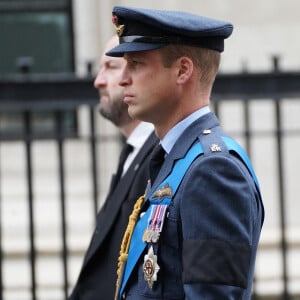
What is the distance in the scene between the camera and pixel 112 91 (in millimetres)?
4207

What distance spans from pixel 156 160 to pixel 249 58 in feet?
15.4

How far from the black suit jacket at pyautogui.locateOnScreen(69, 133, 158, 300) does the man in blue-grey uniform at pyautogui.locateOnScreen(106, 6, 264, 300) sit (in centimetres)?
86

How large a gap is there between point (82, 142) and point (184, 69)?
493cm

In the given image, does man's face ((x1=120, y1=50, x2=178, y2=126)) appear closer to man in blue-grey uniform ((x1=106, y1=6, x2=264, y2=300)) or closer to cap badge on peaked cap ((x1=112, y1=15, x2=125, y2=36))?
man in blue-grey uniform ((x1=106, y1=6, x2=264, y2=300))

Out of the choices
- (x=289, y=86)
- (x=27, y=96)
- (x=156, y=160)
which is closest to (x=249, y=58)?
(x=289, y=86)

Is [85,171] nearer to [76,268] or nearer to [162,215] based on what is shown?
[76,268]

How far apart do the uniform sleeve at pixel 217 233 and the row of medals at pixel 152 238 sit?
0.10 metres

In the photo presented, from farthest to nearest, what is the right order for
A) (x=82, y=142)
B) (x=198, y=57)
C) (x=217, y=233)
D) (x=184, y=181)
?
(x=82, y=142) → (x=198, y=57) → (x=184, y=181) → (x=217, y=233)

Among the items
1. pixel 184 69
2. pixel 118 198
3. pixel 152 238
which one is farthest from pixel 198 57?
pixel 118 198

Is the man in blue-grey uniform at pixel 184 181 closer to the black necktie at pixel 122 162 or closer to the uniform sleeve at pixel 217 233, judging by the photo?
the uniform sleeve at pixel 217 233

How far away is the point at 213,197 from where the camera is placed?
105 inches

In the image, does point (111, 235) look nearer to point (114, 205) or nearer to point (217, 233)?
point (114, 205)

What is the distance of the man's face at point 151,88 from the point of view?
9.44 ft

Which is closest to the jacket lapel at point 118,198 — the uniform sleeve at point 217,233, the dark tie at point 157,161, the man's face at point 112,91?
the man's face at point 112,91
